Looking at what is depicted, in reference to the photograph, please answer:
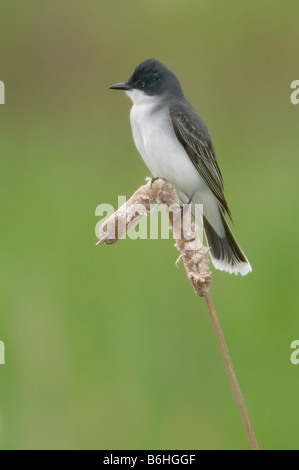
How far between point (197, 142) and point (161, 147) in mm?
136

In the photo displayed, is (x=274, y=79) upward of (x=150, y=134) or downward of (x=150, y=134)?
upward

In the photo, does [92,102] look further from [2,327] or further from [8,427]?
[8,427]

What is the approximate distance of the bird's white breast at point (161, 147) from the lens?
15.7ft

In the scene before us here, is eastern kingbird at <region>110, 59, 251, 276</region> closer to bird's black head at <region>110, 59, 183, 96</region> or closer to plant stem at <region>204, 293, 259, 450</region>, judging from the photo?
bird's black head at <region>110, 59, 183, 96</region>

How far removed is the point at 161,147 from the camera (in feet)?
15.8

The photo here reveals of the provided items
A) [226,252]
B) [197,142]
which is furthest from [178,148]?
[226,252]

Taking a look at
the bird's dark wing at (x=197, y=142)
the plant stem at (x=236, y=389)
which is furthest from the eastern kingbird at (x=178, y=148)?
the plant stem at (x=236, y=389)

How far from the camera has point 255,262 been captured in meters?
6.87

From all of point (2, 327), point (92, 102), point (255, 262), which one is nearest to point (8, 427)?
point (2, 327)

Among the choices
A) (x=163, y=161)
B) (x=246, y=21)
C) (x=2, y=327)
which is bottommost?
(x=2, y=327)

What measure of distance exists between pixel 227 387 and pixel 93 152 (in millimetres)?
3157

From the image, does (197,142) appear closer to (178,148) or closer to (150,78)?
(178,148)

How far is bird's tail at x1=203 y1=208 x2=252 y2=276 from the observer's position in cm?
464

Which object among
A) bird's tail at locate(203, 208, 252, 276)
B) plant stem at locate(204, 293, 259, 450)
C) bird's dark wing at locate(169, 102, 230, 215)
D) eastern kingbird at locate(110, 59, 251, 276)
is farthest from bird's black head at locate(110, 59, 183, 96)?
plant stem at locate(204, 293, 259, 450)
